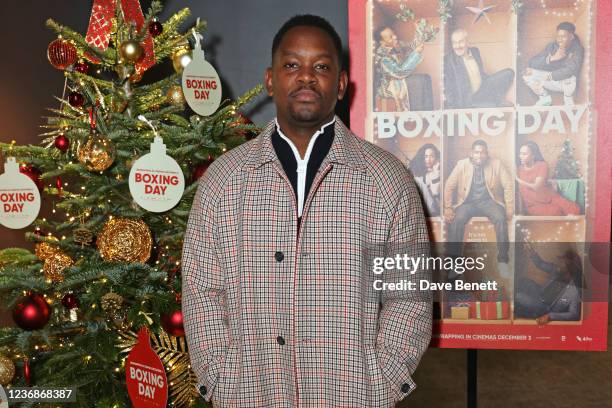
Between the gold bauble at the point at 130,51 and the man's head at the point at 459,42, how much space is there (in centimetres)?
110

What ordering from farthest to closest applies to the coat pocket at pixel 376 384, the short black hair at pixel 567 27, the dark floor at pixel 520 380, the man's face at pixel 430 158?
1. the dark floor at pixel 520 380
2. the man's face at pixel 430 158
3. the short black hair at pixel 567 27
4. the coat pocket at pixel 376 384

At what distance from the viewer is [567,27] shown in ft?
6.81

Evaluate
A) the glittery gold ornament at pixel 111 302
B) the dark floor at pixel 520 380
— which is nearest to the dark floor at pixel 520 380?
the dark floor at pixel 520 380

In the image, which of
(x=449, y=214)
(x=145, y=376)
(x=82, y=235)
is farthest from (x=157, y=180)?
(x=449, y=214)

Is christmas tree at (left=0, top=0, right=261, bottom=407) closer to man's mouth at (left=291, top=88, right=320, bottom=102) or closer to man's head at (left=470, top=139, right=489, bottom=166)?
man's mouth at (left=291, top=88, right=320, bottom=102)

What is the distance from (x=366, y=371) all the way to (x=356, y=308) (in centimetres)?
17

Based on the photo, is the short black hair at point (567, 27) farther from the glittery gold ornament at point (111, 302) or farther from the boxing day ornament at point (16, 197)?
the boxing day ornament at point (16, 197)

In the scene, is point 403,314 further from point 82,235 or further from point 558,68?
point 82,235

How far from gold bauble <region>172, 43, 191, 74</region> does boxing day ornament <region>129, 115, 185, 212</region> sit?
31 centimetres

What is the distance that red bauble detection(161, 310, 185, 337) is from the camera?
215 centimetres

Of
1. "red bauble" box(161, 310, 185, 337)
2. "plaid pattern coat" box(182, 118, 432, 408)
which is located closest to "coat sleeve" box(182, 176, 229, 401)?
"plaid pattern coat" box(182, 118, 432, 408)

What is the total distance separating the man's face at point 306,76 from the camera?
5.71 ft

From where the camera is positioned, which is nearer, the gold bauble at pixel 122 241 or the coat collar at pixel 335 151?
the coat collar at pixel 335 151

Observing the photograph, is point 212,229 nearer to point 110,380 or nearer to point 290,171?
point 290,171
